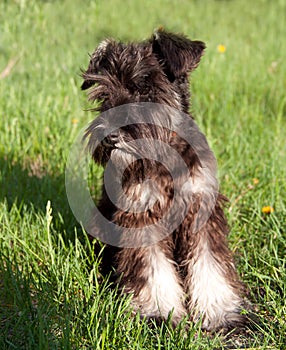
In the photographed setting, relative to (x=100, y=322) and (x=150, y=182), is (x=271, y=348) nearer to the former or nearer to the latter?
(x=100, y=322)

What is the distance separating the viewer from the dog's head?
341 cm

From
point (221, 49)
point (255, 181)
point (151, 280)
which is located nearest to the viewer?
point (151, 280)

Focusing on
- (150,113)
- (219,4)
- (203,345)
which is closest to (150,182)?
(150,113)

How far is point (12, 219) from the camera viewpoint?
4141mm

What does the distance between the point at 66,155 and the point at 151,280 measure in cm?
Answer: 192

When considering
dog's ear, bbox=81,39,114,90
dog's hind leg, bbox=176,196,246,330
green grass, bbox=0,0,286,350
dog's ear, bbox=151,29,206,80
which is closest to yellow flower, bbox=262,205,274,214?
green grass, bbox=0,0,286,350

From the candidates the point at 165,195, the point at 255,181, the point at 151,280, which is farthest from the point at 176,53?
the point at 255,181

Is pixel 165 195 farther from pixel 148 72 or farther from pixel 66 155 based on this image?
pixel 66 155

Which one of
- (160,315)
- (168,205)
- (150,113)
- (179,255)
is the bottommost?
(160,315)

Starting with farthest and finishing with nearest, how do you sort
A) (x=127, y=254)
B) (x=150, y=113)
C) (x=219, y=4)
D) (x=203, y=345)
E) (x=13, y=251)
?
(x=219, y=4), (x=13, y=251), (x=127, y=254), (x=150, y=113), (x=203, y=345)

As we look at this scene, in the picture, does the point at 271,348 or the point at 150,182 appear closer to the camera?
the point at 271,348

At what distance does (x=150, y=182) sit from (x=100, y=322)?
875 mm

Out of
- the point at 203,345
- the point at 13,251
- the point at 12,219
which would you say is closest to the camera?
the point at 203,345

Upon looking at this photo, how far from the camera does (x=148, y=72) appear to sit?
3.44 m
